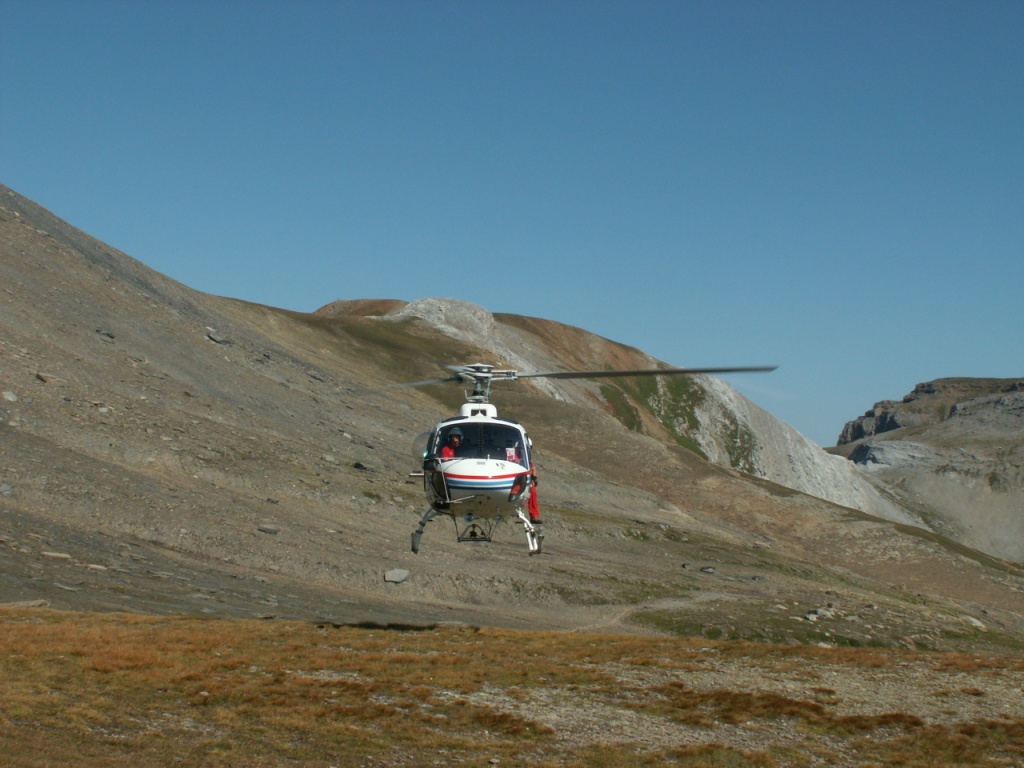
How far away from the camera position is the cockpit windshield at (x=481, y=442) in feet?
88.5

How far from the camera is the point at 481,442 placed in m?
27.1

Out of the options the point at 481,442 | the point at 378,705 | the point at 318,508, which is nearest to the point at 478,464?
the point at 481,442

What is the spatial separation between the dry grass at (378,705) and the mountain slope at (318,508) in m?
8.17

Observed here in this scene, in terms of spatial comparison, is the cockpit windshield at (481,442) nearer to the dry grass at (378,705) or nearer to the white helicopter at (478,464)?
the white helicopter at (478,464)

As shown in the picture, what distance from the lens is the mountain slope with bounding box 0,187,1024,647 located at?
144 feet

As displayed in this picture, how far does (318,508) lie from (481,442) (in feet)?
97.8

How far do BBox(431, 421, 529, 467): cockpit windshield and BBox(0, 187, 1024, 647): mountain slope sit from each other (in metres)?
1.97

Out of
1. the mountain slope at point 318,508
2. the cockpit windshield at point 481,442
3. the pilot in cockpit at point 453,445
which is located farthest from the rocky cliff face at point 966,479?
the pilot in cockpit at point 453,445

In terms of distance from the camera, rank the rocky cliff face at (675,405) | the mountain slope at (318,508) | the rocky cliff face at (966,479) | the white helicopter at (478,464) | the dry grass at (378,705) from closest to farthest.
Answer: the dry grass at (378,705)
the white helicopter at (478,464)
the mountain slope at (318,508)
the rocky cliff face at (966,479)
the rocky cliff face at (675,405)

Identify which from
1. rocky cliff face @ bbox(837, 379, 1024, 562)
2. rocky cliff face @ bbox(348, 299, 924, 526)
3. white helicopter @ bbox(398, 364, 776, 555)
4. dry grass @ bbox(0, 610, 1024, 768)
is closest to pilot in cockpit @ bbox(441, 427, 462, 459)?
white helicopter @ bbox(398, 364, 776, 555)

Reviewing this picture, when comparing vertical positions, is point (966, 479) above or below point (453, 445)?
above

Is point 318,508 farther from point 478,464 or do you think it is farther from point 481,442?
point 478,464

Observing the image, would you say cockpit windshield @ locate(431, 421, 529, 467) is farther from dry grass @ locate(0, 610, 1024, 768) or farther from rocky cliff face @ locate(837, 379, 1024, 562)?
rocky cliff face @ locate(837, 379, 1024, 562)

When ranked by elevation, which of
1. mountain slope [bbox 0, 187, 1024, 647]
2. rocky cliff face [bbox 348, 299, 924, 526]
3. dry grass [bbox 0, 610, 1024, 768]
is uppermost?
rocky cliff face [bbox 348, 299, 924, 526]
